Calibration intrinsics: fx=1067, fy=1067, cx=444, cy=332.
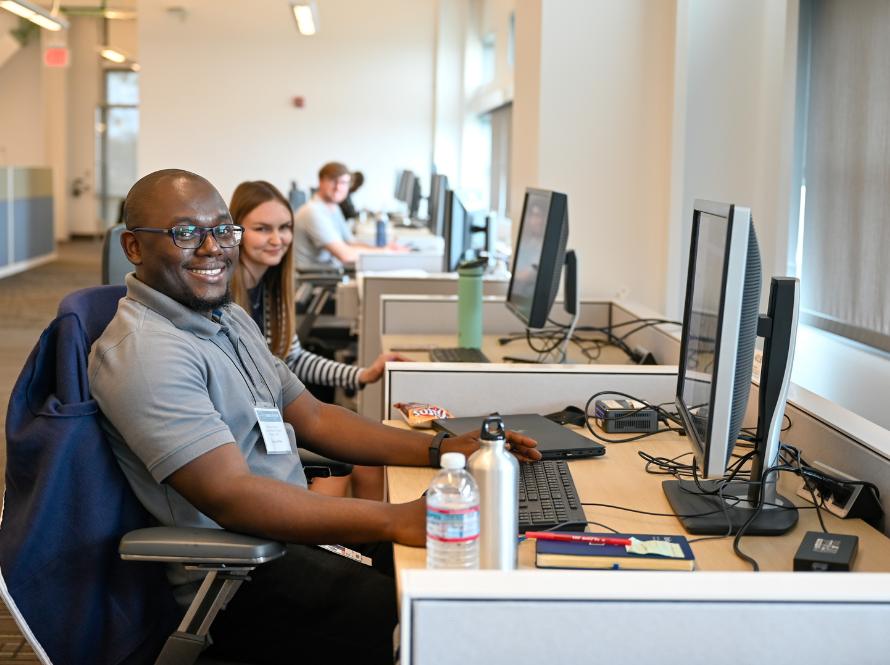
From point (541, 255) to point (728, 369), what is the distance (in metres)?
1.33

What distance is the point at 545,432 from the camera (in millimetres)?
2158

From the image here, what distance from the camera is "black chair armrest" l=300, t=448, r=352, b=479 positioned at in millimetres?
2111

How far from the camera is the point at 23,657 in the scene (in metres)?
2.51

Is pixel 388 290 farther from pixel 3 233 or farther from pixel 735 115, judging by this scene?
pixel 3 233

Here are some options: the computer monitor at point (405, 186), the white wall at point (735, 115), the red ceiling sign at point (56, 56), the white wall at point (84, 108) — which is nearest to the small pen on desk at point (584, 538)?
the white wall at point (735, 115)

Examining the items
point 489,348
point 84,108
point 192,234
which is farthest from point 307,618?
point 84,108

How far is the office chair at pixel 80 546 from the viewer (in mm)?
1491

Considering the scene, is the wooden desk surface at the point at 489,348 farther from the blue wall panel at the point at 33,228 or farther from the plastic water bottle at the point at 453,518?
the blue wall panel at the point at 33,228

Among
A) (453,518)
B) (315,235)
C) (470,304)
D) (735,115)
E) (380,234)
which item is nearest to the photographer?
(453,518)

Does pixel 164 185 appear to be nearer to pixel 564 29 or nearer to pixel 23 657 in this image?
pixel 23 657

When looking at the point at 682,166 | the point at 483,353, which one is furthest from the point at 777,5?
the point at 483,353

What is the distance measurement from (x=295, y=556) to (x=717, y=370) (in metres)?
0.74

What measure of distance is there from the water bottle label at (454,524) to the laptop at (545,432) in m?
0.78

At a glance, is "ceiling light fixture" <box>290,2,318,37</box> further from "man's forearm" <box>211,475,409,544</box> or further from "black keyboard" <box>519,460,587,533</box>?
"man's forearm" <box>211,475,409,544</box>
